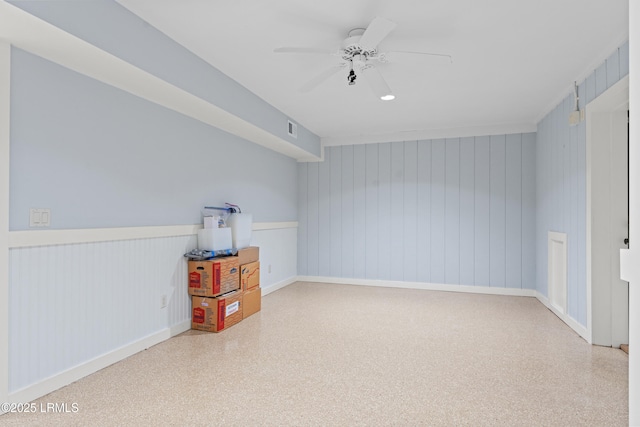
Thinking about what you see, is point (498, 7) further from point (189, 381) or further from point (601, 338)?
point (189, 381)

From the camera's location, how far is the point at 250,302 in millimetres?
4250

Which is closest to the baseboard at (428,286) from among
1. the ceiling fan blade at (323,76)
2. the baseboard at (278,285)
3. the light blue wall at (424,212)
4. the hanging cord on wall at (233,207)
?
the light blue wall at (424,212)

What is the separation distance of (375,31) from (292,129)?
292cm

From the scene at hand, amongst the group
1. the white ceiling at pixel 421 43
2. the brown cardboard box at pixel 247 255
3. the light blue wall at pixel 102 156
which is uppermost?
the white ceiling at pixel 421 43

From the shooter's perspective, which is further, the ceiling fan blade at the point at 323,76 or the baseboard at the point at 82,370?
the ceiling fan blade at the point at 323,76

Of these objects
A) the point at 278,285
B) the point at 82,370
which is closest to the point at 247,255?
the point at 278,285

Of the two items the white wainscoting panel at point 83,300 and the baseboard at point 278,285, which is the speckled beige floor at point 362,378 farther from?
the baseboard at point 278,285

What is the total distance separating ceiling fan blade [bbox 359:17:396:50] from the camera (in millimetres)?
2240

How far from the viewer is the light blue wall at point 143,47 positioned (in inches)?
83.6

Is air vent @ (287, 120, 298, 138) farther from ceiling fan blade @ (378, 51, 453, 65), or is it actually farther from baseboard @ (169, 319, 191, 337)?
baseboard @ (169, 319, 191, 337)

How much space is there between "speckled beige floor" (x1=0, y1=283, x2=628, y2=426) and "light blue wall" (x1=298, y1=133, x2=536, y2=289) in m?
1.54

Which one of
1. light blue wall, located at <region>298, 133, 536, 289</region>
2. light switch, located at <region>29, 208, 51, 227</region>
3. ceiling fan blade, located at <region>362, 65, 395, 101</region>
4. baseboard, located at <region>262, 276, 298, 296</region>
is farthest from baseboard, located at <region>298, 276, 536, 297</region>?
light switch, located at <region>29, 208, 51, 227</region>

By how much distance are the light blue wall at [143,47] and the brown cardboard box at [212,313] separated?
73.7 inches

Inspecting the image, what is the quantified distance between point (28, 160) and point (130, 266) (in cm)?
110
